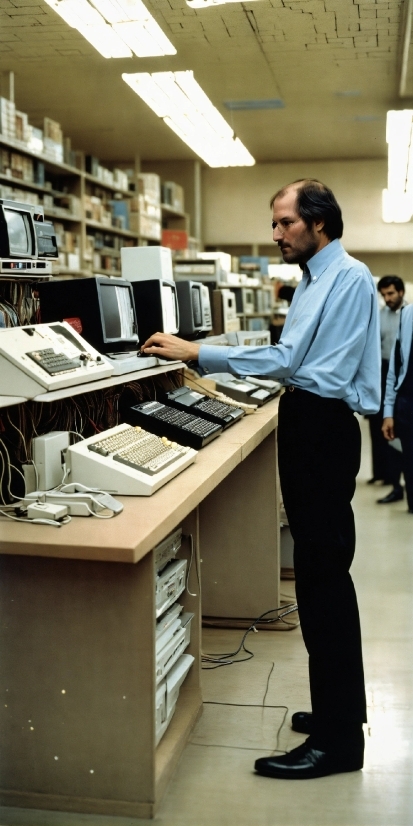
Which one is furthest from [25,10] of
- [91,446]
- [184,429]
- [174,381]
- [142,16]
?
[91,446]

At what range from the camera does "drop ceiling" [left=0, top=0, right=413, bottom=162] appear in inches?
235

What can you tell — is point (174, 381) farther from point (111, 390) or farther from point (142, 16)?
point (142, 16)

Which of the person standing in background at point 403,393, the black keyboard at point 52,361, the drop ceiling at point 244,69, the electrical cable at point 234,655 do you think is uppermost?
the drop ceiling at point 244,69

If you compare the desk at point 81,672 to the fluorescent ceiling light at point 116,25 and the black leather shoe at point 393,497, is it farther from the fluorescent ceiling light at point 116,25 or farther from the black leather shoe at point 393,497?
the black leather shoe at point 393,497

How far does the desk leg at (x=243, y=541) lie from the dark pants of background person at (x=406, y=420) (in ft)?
6.60

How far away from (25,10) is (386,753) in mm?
5374

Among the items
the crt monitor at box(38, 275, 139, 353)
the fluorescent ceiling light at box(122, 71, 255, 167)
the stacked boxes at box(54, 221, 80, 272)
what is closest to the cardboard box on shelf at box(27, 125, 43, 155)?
the stacked boxes at box(54, 221, 80, 272)

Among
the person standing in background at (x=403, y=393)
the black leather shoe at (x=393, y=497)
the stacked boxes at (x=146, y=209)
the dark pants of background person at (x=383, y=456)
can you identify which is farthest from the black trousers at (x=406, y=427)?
the stacked boxes at (x=146, y=209)

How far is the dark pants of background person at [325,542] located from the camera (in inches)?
88.3

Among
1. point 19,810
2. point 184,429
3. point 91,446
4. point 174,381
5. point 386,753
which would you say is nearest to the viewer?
point 19,810

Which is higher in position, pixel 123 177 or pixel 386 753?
pixel 123 177

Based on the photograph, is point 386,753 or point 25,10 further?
point 25,10

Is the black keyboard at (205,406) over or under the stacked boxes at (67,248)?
under

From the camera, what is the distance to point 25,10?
5801 mm
